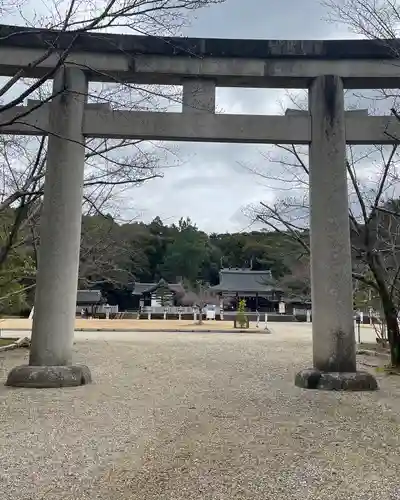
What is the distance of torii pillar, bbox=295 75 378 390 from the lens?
6488 mm

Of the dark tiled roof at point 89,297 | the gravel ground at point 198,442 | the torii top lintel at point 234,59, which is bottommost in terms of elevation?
the gravel ground at point 198,442

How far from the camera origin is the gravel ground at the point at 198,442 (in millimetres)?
3078

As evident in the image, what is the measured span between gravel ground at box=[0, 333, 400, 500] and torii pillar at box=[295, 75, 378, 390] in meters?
0.41

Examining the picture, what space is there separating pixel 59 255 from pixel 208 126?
9.29ft

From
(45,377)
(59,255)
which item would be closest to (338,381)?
(45,377)

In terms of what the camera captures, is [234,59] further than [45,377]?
Yes

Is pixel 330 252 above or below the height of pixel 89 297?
below

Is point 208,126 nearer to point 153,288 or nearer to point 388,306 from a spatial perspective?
point 388,306

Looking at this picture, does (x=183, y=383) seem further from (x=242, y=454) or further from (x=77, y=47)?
(x=77, y=47)

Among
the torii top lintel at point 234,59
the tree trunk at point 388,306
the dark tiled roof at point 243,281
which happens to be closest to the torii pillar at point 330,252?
the torii top lintel at point 234,59

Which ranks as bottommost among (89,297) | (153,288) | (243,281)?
(89,297)

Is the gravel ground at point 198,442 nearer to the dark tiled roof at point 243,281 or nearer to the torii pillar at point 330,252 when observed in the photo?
the torii pillar at point 330,252

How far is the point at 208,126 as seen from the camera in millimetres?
6898

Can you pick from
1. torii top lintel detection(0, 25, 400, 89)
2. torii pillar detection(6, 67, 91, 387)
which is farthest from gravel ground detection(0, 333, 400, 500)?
torii top lintel detection(0, 25, 400, 89)
